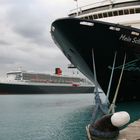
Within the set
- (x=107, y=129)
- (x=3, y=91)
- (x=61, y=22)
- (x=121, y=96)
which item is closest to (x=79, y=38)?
(x=61, y=22)

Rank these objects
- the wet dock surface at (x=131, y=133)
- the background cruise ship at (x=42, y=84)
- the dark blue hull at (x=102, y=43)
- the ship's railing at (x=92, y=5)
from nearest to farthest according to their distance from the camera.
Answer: the wet dock surface at (x=131, y=133)
the dark blue hull at (x=102, y=43)
the ship's railing at (x=92, y=5)
the background cruise ship at (x=42, y=84)

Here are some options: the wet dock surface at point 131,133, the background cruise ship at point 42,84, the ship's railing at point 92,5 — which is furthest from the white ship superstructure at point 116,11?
the background cruise ship at point 42,84

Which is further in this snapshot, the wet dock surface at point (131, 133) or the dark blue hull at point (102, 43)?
the dark blue hull at point (102, 43)

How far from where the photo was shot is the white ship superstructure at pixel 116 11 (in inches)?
808

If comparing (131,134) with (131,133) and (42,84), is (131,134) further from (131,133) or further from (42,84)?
(42,84)

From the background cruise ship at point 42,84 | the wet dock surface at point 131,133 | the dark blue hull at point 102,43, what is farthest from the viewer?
the background cruise ship at point 42,84

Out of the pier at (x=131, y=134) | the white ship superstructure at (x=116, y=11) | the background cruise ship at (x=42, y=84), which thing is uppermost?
the white ship superstructure at (x=116, y=11)

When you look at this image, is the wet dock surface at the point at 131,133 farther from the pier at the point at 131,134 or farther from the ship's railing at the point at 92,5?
the ship's railing at the point at 92,5

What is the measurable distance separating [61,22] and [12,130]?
23.8 feet

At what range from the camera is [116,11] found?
851 inches

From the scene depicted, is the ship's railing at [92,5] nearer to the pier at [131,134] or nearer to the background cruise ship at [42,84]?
the pier at [131,134]

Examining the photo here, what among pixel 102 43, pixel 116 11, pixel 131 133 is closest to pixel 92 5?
pixel 116 11

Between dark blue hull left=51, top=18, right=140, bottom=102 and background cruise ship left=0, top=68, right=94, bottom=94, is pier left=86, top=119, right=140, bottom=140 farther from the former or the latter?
background cruise ship left=0, top=68, right=94, bottom=94

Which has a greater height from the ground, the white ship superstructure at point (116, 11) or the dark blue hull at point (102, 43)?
the white ship superstructure at point (116, 11)
